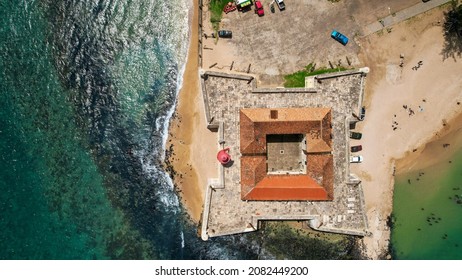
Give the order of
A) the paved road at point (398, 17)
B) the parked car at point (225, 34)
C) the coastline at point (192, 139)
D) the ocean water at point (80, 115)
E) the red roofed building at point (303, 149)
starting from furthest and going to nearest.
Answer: the ocean water at point (80, 115) → the coastline at point (192, 139) → the paved road at point (398, 17) → the parked car at point (225, 34) → the red roofed building at point (303, 149)

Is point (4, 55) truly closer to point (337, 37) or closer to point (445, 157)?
point (337, 37)

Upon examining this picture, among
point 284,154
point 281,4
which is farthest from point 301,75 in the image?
point 284,154

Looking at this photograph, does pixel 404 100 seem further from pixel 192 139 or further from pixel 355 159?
pixel 192 139

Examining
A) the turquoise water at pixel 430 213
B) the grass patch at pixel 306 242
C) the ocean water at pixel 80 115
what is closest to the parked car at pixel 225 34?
the ocean water at pixel 80 115

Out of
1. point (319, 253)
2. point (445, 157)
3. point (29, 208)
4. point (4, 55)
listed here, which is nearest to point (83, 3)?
point (4, 55)

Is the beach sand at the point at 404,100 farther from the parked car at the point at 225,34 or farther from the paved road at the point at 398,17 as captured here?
the parked car at the point at 225,34

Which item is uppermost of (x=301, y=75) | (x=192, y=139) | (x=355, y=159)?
(x=301, y=75)
